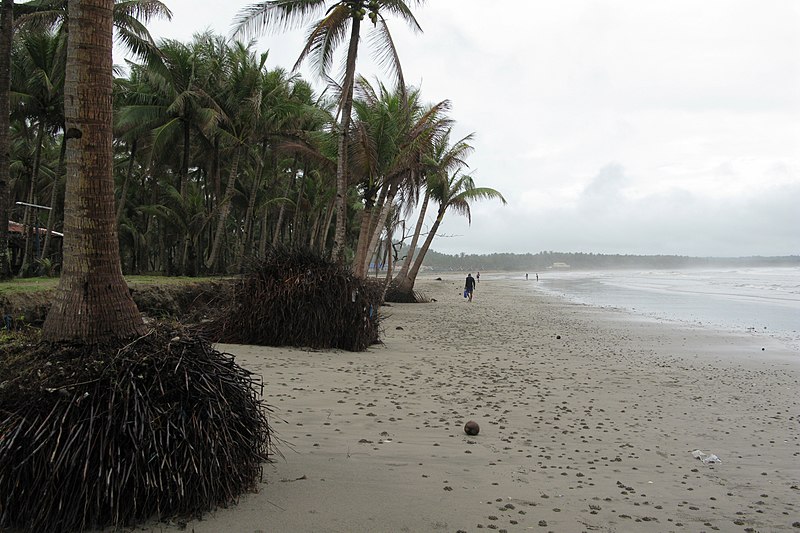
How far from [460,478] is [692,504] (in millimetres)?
1720

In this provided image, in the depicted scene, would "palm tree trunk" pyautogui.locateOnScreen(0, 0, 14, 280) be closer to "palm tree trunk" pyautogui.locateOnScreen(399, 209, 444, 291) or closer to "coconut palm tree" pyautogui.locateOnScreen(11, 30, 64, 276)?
"coconut palm tree" pyautogui.locateOnScreen(11, 30, 64, 276)

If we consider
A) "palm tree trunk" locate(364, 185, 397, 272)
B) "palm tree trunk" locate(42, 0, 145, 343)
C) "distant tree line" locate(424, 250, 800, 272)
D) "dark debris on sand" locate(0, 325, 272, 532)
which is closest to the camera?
"dark debris on sand" locate(0, 325, 272, 532)

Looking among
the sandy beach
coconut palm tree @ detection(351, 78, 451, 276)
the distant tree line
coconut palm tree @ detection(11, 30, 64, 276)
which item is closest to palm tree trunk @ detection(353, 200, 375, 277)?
coconut palm tree @ detection(351, 78, 451, 276)

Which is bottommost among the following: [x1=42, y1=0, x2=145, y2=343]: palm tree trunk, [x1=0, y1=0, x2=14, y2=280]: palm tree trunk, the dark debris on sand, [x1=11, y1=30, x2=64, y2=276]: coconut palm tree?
the dark debris on sand

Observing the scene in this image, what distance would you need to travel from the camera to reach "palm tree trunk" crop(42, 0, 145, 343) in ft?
12.4

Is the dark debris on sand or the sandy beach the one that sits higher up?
the dark debris on sand

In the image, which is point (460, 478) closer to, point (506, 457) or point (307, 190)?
point (506, 457)

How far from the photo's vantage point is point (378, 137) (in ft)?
56.4

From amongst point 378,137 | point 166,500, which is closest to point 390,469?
point 166,500

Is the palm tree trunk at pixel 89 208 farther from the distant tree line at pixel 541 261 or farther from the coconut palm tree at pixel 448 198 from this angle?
the distant tree line at pixel 541 261

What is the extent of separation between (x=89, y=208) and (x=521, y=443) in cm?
427

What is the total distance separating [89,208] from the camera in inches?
152

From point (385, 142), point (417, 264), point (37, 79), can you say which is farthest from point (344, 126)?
point (417, 264)

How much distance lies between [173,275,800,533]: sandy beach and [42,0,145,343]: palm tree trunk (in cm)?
152
